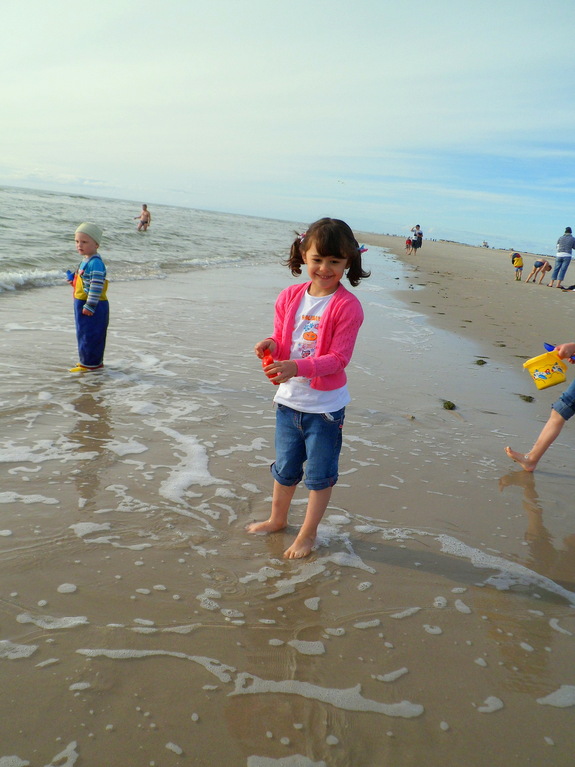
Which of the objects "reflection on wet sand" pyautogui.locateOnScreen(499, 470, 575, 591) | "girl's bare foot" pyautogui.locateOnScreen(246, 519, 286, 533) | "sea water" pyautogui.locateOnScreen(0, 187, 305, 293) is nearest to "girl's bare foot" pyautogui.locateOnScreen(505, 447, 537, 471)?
"reflection on wet sand" pyautogui.locateOnScreen(499, 470, 575, 591)

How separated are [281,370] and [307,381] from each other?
0.32m

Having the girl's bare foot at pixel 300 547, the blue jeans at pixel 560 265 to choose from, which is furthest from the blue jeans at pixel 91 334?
the blue jeans at pixel 560 265

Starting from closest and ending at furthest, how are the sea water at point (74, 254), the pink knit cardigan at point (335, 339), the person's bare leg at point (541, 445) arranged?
the pink knit cardigan at point (335, 339) < the person's bare leg at point (541, 445) < the sea water at point (74, 254)

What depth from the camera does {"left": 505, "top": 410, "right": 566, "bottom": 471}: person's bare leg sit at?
407 cm

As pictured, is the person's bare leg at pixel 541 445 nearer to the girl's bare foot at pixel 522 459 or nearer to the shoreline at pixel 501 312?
the girl's bare foot at pixel 522 459

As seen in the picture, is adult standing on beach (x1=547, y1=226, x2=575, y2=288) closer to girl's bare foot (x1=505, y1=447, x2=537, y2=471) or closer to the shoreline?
the shoreline

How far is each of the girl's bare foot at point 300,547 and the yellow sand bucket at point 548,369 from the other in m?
2.34

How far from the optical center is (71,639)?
7.01 feet

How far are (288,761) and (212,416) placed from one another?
131 inches

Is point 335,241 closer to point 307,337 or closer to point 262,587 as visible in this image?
point 307,337

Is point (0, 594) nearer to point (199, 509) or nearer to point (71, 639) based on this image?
point (71, 639)

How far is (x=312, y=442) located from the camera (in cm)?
289

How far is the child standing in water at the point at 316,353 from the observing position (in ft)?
9.16

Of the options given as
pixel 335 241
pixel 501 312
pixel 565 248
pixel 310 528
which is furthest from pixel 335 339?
pixel 565 248
